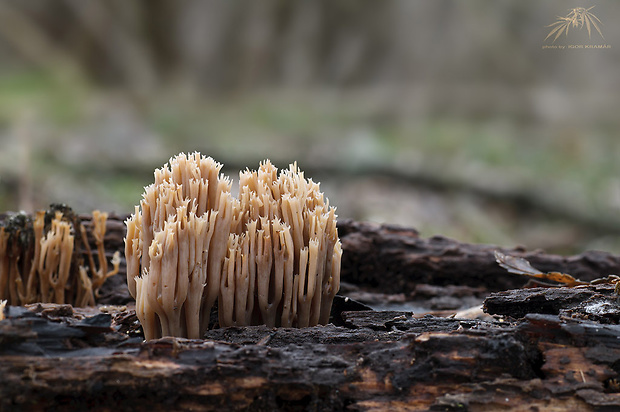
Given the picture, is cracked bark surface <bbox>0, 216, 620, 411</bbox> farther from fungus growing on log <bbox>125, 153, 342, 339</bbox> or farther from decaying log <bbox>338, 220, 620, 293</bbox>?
decaying log <bbox>338, 220, 620, 293</bbox>

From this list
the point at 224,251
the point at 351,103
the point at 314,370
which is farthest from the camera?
the point at 351,103

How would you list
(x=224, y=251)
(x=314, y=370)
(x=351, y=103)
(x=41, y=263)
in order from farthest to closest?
1. (x=351, y=103)
2. (x=41, y=263)
3. (x=224, y=251)
4. (x=314, y=370)

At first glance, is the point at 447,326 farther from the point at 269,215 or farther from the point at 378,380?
the point at 269,215

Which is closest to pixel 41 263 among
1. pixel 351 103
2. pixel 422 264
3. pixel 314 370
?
pixel 314 370

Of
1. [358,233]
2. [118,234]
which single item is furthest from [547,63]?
[118,234]

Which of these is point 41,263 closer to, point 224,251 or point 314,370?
point 224,251

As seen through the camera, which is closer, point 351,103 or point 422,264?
point 422,264

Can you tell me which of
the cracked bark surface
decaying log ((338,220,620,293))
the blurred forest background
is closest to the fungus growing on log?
the cracked bark surface
